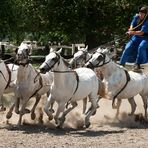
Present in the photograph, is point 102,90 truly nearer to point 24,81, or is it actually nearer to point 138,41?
point 138,41

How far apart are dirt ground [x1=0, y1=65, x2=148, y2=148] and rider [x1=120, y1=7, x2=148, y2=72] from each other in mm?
1484

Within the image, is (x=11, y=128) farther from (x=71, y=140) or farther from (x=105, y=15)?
(x=105, y=15)

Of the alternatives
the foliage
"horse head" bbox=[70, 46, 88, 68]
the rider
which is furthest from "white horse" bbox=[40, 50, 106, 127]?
the foliage

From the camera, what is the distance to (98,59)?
43.1 feet

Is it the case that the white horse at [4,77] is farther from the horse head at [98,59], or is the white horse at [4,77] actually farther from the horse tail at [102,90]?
the horse tail at [102,90]

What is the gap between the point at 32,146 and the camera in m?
9.68

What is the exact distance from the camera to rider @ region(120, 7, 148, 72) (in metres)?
14.2

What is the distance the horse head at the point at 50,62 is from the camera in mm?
→ 11289

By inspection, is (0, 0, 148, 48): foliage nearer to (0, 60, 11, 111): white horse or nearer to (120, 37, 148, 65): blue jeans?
(120, 37, 148, 65): blue jeans

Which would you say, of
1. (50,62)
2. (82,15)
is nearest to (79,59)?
(50,62)

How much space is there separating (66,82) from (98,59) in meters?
1.52

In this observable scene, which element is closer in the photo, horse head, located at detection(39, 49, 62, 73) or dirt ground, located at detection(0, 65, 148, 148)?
dirt ground, located at detection(0, 65, 148, 148)

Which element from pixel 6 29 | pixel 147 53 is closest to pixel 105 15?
pixel 6 29

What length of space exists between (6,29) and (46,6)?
5.19m
